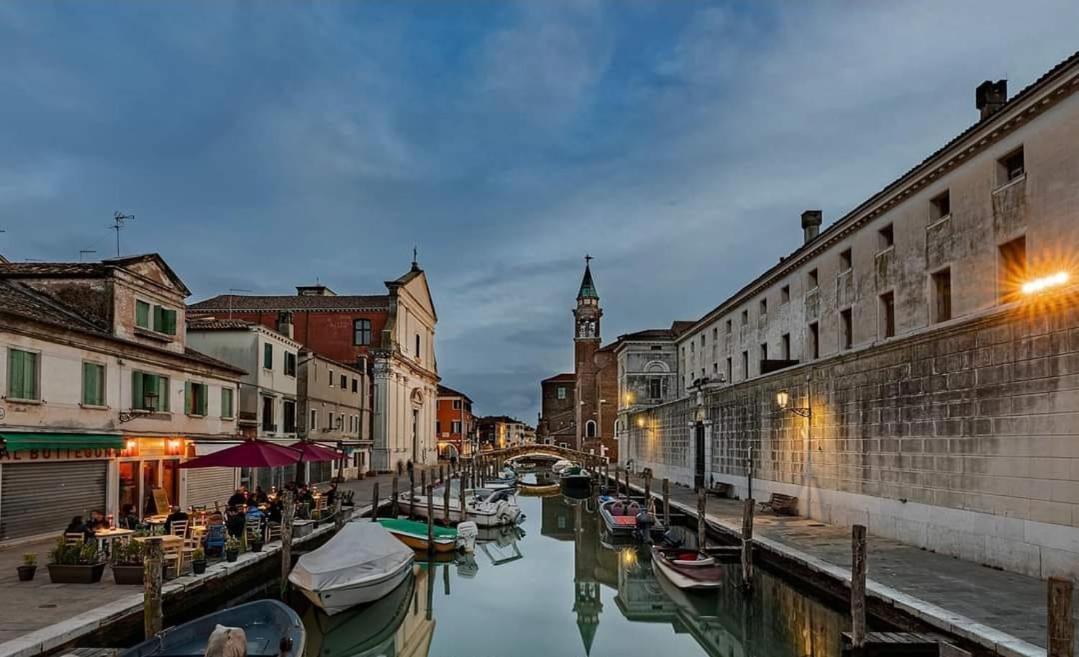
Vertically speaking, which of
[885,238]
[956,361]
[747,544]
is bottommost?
[747,544]

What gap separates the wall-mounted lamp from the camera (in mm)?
23719

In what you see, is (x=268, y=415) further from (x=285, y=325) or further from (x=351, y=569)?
(x=351, y=569)

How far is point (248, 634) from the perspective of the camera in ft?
36.9

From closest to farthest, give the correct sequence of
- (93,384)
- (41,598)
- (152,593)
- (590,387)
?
(152,593) → (41,598) → (93,384) → (590,387)

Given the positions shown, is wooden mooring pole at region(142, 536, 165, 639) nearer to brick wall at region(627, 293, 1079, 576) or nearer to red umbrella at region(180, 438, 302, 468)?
red umbrella at region(180, 438, 302, 468)

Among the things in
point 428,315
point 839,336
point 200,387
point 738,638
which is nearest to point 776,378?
point 839,336

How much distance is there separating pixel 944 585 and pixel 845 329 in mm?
14219

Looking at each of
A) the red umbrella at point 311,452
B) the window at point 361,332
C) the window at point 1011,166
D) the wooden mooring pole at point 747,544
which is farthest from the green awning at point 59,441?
the window at point 361,332

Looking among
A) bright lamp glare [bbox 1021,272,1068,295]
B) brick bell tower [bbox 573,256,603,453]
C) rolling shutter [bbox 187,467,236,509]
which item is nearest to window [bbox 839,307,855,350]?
bright lamp glare [bbox 1021,272,1068,295]

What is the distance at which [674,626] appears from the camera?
54.4ft

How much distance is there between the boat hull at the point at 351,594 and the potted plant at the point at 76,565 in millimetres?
3773

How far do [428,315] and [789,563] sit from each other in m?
49.1

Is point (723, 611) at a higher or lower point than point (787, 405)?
lower

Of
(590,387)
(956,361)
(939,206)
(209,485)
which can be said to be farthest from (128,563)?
(590,387)
